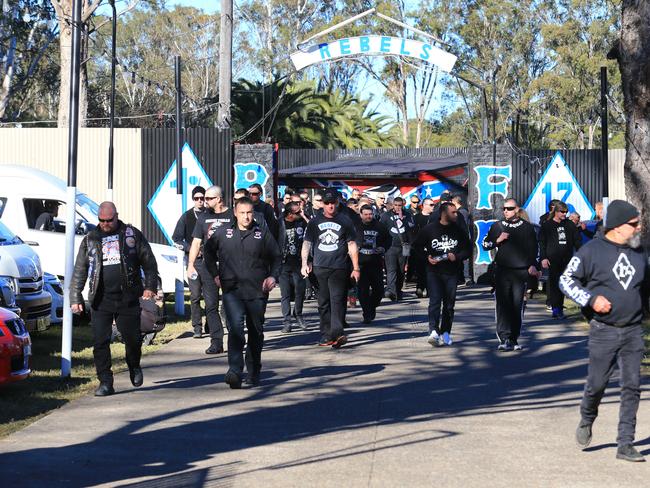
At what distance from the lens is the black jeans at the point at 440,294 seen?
14.5 m

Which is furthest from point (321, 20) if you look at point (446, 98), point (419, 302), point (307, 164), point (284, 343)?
point (284, 343)

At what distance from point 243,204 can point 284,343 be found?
13.7 ft

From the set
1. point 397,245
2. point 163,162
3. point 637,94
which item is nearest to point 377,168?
point 163,162

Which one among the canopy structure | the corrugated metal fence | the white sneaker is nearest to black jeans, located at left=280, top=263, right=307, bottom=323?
the white sneaker

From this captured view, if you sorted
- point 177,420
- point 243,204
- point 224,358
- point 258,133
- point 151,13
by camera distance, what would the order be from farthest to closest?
point 151,13 < point 258,133 < point 224,358 < point 243,204 < point 177,420

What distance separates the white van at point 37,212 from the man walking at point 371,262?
308cm

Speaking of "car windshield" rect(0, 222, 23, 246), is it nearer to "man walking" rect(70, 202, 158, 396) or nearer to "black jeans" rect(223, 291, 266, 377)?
"man walking" rect(70, 202, 158, 396)

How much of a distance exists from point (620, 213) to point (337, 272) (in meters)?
6.52

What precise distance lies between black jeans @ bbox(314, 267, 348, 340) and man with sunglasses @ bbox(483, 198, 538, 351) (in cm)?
184

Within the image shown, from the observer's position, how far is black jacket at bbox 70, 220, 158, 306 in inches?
424

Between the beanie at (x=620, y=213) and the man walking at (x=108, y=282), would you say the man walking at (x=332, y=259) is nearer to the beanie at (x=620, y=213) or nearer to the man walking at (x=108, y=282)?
the man walking at (x=108, y=282)

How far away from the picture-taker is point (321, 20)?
62312 mm

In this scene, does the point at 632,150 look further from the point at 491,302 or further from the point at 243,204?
the point at 243,204

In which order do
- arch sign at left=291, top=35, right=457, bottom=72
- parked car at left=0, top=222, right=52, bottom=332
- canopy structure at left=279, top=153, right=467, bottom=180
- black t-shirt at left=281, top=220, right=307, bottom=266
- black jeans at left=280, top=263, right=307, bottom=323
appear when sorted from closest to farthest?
parked car at left=0, top=222, right=52, bottom=332 → black jeans at left=280, top=263, right=307, bottom=323 → black t-shirt at left=281, top=220, right=307, bottom=266 → arch sign at left=291, top=35, right=457, bottom=72 → canopy structure at left=279, top=153, right=467, bottom=180
